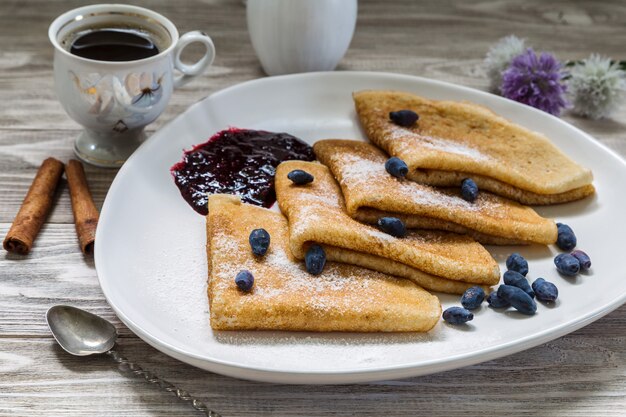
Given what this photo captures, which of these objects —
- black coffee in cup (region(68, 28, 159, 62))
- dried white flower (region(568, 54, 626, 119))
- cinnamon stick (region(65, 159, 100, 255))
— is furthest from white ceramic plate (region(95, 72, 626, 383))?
dried white flower (region(568, 54, 626, 119))

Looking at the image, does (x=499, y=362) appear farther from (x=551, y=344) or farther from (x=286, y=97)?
(x=286, y=97)

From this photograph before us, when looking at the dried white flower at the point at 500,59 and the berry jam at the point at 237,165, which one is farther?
the dried white flower at the point at 500,59

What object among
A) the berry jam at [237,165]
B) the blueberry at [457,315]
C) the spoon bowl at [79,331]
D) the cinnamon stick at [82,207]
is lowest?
the cinnamon stick at [82,207]

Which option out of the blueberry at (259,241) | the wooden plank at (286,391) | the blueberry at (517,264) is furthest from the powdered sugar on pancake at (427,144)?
the wooden plank at (286,391)

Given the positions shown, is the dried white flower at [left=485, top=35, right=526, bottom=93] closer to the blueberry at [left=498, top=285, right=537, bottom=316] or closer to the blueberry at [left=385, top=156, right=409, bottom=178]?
the blueberry at [left=385, top=156, right=409, bottom=178]

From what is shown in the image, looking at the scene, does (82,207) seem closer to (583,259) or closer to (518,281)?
(518,281)

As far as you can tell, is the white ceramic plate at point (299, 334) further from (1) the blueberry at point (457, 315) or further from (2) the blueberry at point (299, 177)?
(2) the blueberry at point (299, 177)
